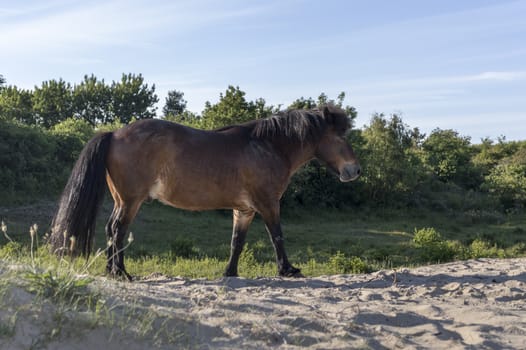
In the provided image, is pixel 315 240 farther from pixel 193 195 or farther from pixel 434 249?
pixel 193 195

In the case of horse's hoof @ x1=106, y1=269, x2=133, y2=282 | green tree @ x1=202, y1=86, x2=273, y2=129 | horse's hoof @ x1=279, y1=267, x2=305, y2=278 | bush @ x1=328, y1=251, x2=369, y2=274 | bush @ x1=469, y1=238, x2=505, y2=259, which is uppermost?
green tree @ x1=202, y1=86, x2=273, y2=129

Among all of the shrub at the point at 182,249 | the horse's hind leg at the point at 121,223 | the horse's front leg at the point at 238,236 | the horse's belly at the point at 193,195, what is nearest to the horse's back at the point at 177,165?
the horse's belly at the point at 193,195

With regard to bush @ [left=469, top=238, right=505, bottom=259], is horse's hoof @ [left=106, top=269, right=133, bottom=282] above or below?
above

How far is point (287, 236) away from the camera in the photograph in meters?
18.3

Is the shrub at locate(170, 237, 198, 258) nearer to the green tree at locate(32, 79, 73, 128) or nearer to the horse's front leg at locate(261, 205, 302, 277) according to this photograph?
the horse's front leg at locate(261, 205, 302, 277)

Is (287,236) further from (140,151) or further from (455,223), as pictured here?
(140,151)

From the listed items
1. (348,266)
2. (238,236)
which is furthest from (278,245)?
(348,266)

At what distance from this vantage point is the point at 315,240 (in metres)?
17.9

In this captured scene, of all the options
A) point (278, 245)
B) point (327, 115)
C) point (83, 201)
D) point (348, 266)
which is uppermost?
point (327, 115)

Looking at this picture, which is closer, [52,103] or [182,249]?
[182,249]

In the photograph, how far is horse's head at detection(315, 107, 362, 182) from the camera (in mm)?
7957

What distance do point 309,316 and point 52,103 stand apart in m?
42.2

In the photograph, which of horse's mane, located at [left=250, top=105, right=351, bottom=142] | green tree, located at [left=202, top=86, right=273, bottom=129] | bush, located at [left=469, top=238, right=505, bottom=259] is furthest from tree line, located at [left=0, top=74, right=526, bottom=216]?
horse's mane, located at [left=250, top=105, right=351, bottom=142]

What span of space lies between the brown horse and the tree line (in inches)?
350
